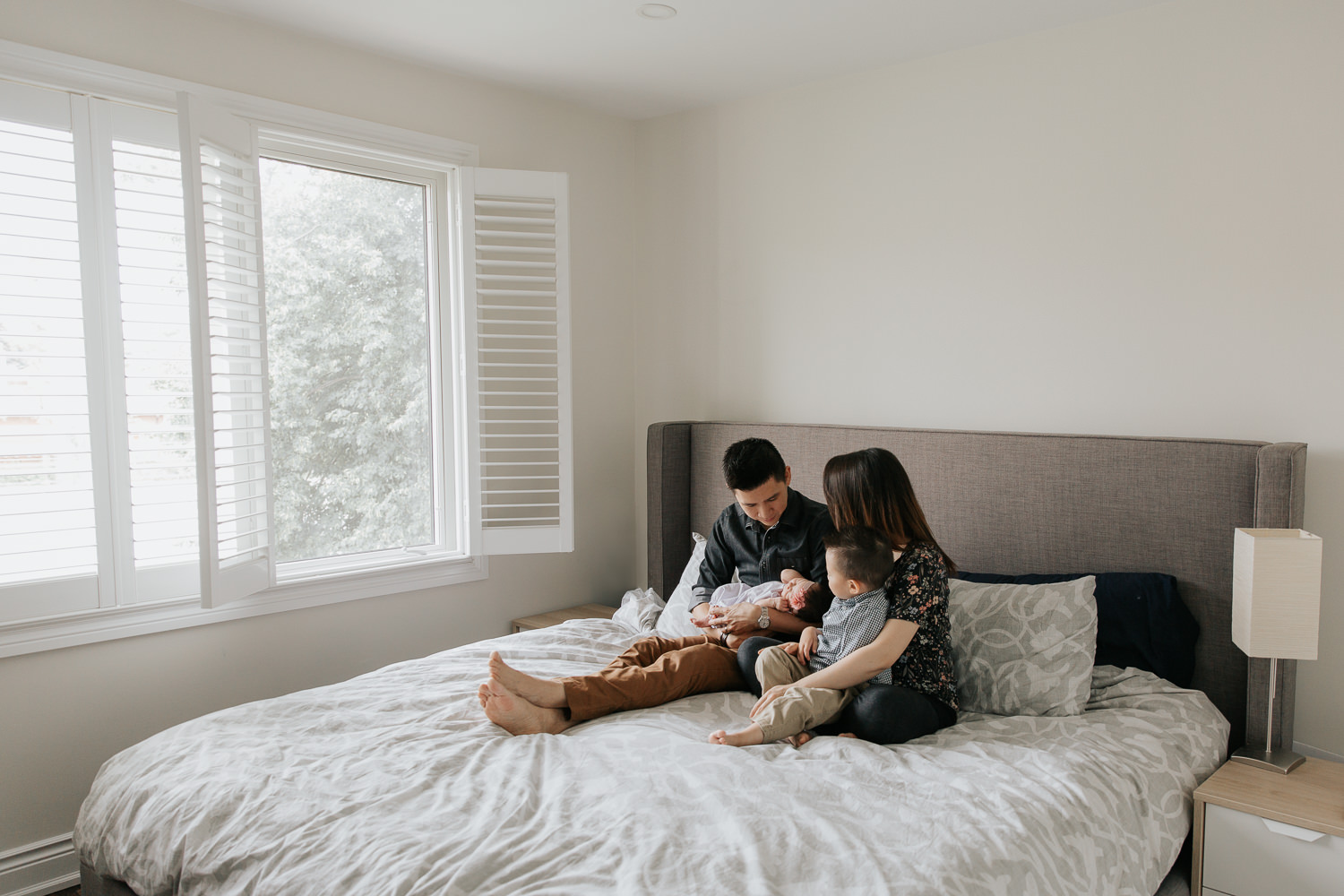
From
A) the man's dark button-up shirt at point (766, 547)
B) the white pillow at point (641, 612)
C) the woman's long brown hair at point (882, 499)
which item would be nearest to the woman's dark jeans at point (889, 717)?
the woman's long brown hair at point (882, 499)

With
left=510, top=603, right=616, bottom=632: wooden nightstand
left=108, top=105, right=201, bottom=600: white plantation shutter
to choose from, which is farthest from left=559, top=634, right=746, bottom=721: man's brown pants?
left=108, top=105, right=201, bottom=600: white plantation shutter

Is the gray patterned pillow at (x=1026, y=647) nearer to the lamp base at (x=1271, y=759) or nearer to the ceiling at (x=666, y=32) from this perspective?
the lamp base at (x=1271, y=759)

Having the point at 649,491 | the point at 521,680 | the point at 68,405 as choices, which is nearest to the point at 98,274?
the point at 68,405

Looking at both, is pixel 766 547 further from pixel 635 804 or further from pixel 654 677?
pixel 635 804

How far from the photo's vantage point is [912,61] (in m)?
3.08

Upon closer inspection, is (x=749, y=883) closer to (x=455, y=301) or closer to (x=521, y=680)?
(x=521, y=680)

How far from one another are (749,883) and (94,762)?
2186mm

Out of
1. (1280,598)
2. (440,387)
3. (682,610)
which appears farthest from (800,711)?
(440,387)

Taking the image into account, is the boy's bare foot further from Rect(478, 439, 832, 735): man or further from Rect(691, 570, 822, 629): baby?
Rect(691, 570, 822, 629): baby

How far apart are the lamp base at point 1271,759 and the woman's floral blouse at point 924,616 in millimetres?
694

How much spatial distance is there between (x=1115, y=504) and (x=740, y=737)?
4.42ft

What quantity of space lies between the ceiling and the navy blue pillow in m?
1.69

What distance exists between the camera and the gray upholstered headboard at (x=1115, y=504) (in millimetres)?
2285

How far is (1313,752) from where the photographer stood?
2.38m
